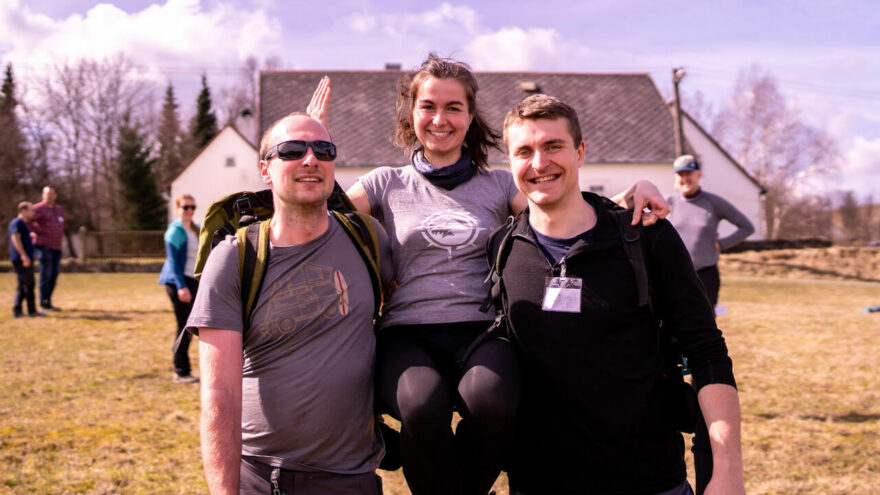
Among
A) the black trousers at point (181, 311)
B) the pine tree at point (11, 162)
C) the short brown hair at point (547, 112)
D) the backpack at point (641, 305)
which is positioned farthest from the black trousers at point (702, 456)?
the pine tree at point (11, 162)

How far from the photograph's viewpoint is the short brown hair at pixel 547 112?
271 cm

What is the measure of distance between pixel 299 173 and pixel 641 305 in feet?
4.81

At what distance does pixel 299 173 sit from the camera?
2826mm

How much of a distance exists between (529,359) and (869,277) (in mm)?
28352

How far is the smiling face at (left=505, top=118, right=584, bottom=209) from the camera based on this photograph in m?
2.70

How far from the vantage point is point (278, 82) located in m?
38.2

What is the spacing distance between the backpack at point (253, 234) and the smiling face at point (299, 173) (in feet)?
0.60

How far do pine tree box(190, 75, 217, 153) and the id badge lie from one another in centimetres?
6174

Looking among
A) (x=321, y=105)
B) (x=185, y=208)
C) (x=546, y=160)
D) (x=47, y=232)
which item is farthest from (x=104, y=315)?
(x=546, y=160)

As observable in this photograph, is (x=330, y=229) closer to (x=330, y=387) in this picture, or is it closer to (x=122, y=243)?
(x=330, y=387)

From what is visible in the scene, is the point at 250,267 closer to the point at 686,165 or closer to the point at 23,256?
the point at 686,165

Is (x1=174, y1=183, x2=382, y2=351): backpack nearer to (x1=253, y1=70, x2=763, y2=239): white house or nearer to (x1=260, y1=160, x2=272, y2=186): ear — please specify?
(x1=260, y1=160, x2=272, y2=186): ear

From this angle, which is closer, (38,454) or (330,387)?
(330,387)

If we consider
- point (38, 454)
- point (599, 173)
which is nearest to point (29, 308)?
point (38, 454)
